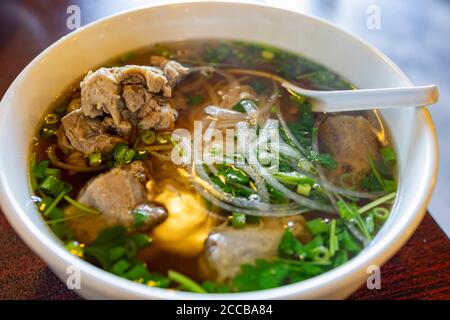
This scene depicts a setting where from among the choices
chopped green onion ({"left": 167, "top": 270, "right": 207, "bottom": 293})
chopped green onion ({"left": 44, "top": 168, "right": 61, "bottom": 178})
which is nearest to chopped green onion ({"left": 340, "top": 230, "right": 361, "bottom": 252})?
chopped green onion ({"left": 167, "top": 270, "right": 207, "bottom": 293})

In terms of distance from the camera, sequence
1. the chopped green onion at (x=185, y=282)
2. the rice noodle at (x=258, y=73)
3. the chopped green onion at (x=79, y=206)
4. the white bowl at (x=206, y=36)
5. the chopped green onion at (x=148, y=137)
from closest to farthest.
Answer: the white bowl at (x=206, y=36)
the chopped green onion at (x=185, y=282)
the chopped green onion at (x=79, y=206)
the chopped green onion at (x=148, y=137)
the rice noodle at (x=258, y=73)

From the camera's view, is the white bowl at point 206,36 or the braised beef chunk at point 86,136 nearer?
the white bowl at point 206,36

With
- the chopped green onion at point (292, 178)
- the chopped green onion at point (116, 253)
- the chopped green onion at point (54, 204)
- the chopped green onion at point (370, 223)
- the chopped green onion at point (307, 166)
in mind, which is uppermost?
the chopped green onion at point (307, 166)

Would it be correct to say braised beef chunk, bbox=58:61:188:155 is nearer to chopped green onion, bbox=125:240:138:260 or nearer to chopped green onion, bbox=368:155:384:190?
chopped green onion, bbox=125:240:138:260

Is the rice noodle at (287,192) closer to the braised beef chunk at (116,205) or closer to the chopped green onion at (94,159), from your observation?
the braised beef chunk at (116,205)

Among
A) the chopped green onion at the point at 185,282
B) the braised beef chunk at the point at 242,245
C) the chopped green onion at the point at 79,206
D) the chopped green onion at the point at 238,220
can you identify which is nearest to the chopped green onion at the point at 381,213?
the braised beef chunk at the point at 242,245

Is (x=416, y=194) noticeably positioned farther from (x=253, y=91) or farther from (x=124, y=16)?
(x=124, y=16)

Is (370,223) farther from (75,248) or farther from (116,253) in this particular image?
(75,248)
